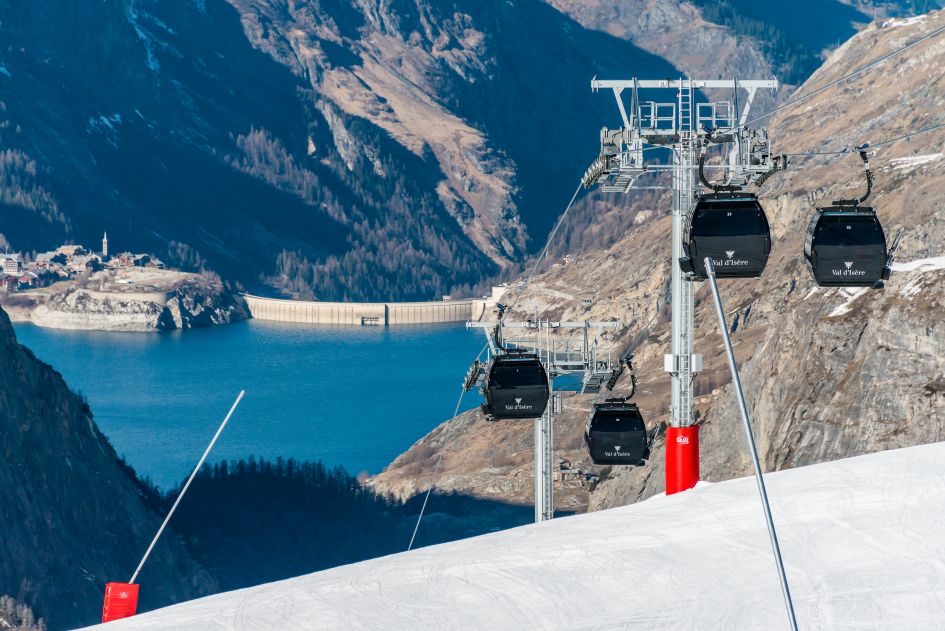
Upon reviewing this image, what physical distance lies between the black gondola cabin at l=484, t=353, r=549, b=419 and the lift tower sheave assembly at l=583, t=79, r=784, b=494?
870 cm

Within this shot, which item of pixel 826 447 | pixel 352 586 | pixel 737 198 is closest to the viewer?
pixel 352 586

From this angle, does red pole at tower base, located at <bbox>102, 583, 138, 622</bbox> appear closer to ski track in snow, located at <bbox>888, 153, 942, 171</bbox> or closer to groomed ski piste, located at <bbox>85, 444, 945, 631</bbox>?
groomed ski piste, located at <bbox>85, 444, 945, 631</bbox>

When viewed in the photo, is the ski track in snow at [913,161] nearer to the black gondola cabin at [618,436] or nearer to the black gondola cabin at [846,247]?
the black gondola cabin at [618,436]

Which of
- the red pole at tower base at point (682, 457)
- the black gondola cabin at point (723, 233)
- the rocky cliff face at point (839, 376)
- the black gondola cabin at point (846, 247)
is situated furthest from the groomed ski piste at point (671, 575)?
the rocky cliff face at point (839, 376)

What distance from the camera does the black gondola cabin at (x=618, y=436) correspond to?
37.0 meters

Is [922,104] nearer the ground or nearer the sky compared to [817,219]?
nearer the sky

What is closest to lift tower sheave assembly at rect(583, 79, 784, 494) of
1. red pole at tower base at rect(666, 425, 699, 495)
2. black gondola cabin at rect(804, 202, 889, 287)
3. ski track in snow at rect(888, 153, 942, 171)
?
red pole at tower base at rect(666, 425, 699, 495)

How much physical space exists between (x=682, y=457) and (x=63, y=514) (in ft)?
253

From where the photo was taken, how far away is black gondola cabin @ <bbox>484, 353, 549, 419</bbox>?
3884 cm

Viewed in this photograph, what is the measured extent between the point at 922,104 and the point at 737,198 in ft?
556

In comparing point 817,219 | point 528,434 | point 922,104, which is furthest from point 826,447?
point 922,104

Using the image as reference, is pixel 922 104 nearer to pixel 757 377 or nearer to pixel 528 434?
pixel 528 434

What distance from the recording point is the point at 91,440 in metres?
113

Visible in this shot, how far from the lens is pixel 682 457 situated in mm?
29438
